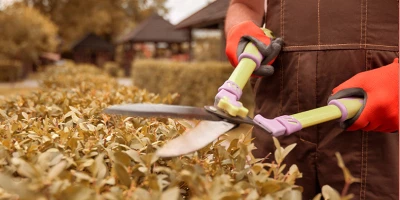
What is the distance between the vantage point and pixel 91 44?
129 feet

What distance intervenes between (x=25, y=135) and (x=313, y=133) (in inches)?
48.8

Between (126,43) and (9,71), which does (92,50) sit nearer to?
(126,43)

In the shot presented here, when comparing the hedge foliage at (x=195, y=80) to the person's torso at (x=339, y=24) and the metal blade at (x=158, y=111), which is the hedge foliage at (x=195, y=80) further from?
the metal blade at (x=158, y=111)

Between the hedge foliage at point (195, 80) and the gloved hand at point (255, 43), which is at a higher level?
the gloved hand at point (255, 43)

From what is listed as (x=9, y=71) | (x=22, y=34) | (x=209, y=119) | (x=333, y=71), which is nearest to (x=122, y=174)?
(x=209, y=119)

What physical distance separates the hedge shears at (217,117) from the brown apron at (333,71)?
0.38 meters

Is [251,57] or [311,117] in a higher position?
[251,57]

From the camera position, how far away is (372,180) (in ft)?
6.49

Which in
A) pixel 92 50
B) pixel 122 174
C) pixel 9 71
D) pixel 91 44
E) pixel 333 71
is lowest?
pixel 9 71

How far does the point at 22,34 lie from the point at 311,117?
2581 cm

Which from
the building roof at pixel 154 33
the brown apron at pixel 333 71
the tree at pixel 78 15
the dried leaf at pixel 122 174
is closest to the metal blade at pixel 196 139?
the dried leaf at pixel 122 174

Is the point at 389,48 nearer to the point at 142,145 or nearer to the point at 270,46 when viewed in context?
the point at 270,46

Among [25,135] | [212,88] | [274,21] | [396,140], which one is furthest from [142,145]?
[212,88]

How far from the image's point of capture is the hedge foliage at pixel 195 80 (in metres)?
11.6
